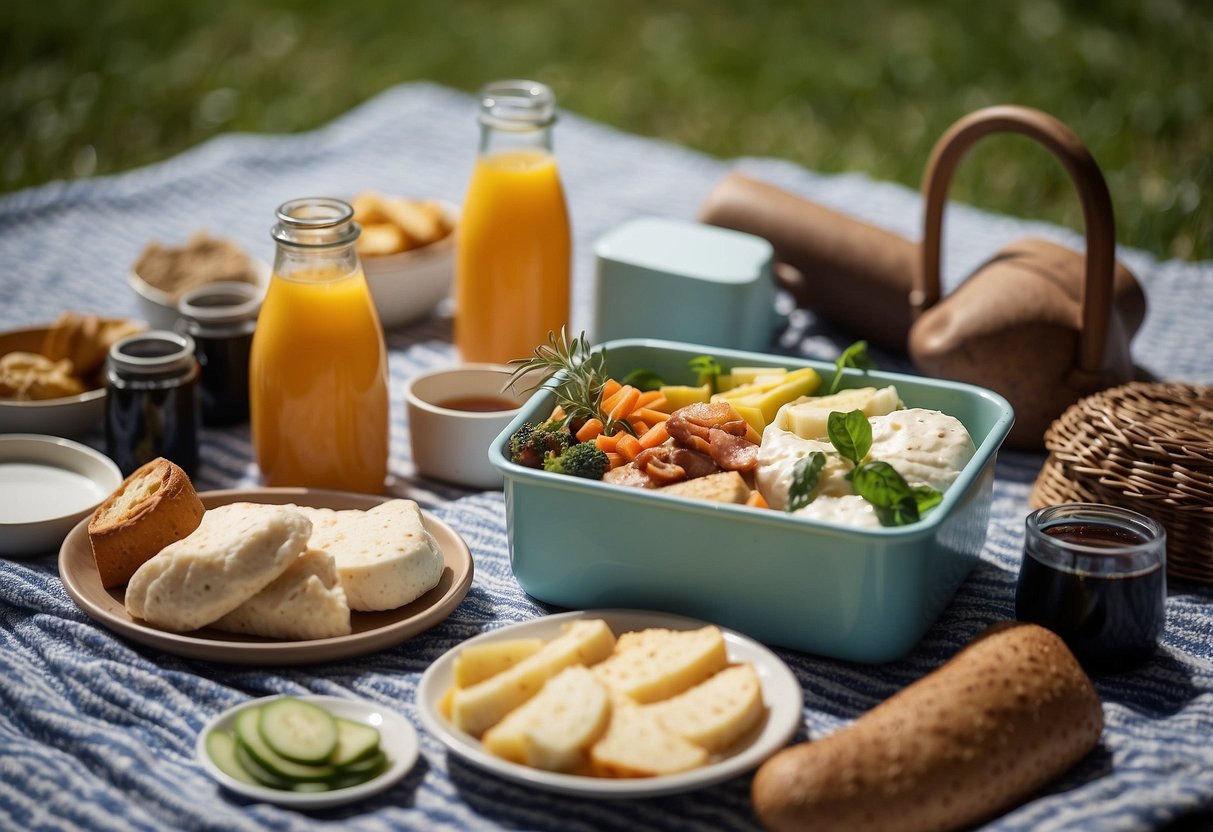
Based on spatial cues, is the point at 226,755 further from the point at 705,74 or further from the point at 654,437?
the point at 705,74

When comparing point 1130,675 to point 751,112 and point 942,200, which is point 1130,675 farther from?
point 751,112

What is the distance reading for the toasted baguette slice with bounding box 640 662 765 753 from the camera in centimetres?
151

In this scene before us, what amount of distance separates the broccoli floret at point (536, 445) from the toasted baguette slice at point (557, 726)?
0.41 m

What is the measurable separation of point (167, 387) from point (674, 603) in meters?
0.93

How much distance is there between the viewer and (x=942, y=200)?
2.64 meters

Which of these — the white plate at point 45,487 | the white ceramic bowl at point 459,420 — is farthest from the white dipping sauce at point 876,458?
the white plate at point 45,487

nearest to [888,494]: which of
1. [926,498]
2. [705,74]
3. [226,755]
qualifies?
[926,498]

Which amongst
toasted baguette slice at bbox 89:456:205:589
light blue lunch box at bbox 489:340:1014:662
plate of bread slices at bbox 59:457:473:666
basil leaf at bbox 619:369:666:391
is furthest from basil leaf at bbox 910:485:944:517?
toasted baguette slice at bbox 89:456:205:589

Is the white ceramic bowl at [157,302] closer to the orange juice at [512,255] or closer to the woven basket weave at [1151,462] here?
the orange juice at [512,255]

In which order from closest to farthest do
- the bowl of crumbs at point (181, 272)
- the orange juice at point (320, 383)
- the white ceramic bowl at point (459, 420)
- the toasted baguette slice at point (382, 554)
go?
the toasted baguette slice at point (382, 554), the orange juice at point (320, 383), the white ceramic bowl at point (459, 420), the bowl of crumbs at point (181, 272)

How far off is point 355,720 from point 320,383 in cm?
68

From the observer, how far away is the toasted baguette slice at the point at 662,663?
158 cm

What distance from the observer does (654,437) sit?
6.36 feet

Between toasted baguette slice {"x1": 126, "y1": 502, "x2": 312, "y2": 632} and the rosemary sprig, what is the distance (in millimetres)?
425
